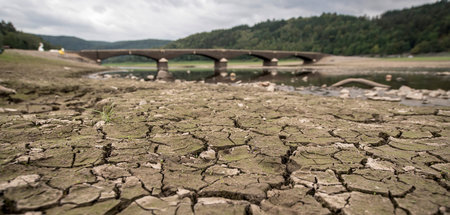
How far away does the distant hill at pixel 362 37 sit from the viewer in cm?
6769

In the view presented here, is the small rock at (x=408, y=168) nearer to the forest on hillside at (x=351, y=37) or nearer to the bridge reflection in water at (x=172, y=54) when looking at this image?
the bridge reflection in water at (x=172, y=54)

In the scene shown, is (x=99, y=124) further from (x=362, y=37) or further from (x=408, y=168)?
(x=362, y=37)

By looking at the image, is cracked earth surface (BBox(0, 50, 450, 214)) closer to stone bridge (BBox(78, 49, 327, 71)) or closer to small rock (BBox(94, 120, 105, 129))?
small rock (BBox(94, 120, 105, 129))

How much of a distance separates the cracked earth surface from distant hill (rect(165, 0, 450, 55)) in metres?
78.9

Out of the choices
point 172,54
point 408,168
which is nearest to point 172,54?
point 172,54

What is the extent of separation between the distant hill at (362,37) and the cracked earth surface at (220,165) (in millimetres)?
78937

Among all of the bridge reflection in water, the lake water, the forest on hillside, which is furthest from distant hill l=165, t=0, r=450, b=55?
the lake water

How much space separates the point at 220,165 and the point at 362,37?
3663 inches

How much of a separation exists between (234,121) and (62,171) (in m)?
2.52

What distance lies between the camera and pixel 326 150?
264 centimetres

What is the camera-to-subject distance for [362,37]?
76.8 m

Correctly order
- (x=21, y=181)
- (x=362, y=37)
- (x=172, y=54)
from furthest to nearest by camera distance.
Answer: (x=362, y=37)
(x=172, y=54)
(x=21, y=181)

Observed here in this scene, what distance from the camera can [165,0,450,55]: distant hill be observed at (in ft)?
222

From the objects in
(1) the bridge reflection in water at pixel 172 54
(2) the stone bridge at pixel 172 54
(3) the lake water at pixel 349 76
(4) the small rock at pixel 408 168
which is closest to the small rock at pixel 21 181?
(4) the small rock at pixel 408 168
